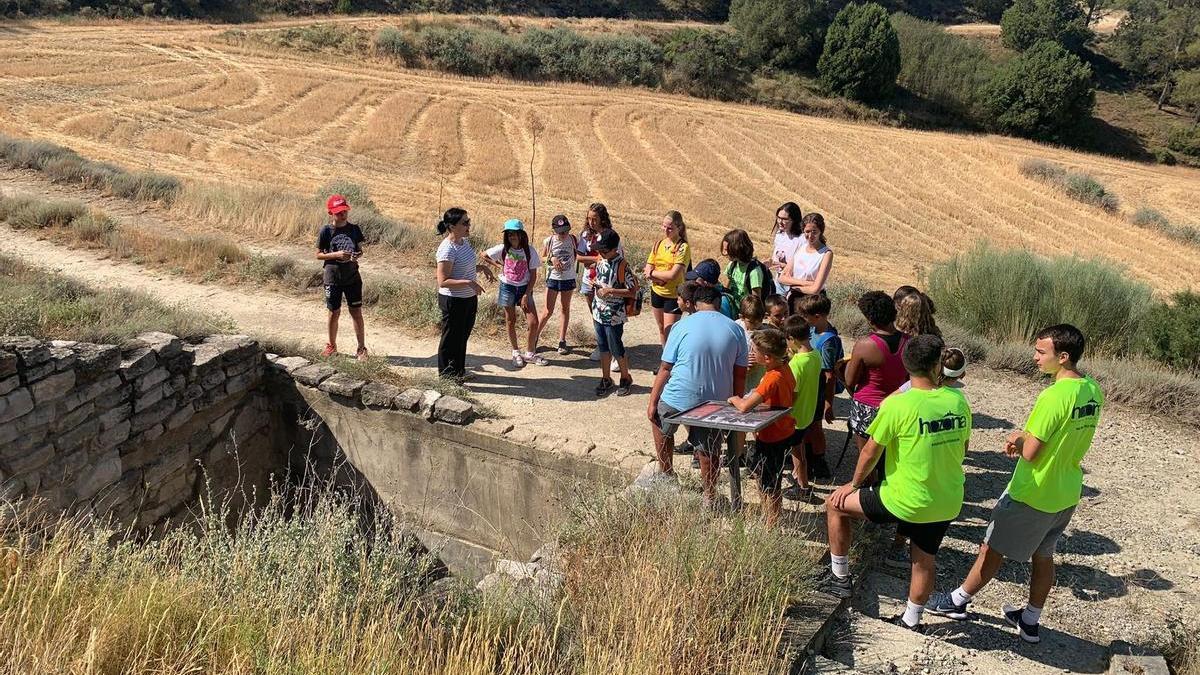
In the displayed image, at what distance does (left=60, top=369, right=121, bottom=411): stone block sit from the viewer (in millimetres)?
6402

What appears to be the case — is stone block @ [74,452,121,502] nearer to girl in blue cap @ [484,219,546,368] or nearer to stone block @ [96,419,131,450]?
stone block @ [96,419,131,450]

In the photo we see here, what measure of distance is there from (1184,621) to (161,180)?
1726 centimetres

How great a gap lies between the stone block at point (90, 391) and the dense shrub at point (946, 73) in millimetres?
56990

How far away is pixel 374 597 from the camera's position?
3.83 metres

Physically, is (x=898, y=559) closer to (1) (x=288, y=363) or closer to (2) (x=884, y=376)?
(2) (x=884, y=376)

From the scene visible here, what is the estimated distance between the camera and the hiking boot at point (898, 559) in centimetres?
547

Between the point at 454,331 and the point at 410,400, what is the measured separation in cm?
104

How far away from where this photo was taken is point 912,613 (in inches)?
182

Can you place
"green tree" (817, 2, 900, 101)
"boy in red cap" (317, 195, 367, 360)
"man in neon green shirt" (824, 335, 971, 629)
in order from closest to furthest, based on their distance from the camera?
"man in neon green shirt" (824, 335, 971, 629) → "boy in red cap" (317, 195, 367, 360) → "green tree" (817, 2, 900, 101)

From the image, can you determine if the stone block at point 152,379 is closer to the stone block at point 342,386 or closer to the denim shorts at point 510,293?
the stone block at point 342,386

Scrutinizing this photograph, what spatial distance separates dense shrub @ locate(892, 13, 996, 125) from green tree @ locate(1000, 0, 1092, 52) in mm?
10054

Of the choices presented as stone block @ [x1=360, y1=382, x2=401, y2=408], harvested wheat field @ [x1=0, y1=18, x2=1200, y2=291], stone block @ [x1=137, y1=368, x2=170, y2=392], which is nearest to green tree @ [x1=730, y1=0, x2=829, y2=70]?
harvested wheat field @ [x1=0, y1=18, x2=1200, y2=291]

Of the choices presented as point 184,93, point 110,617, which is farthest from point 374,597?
point 184,93

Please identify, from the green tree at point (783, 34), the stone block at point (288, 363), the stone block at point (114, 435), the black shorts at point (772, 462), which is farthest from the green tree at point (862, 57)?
the stone block at point (114, 435)
